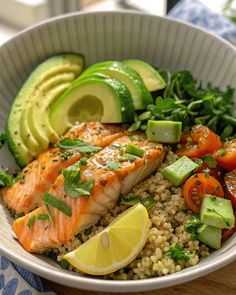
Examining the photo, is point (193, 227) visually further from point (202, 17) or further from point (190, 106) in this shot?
point (202, 17)

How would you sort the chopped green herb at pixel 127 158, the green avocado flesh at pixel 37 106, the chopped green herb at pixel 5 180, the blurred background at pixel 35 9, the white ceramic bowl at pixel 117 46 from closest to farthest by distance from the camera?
the chopped green herb at pixel 127 158, the chopped green herb at pixel 5 180, the green avocado flesh at pixel 37 106, the white ceramic bowl at pixel 117 46, the blurred background at pixel 35 9

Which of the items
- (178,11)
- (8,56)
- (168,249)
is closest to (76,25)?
(8,56)

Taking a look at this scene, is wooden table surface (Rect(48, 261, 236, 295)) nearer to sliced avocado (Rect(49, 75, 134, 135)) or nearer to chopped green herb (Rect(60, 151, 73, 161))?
chopped green herb (Rect(60, 151, 73, 161))

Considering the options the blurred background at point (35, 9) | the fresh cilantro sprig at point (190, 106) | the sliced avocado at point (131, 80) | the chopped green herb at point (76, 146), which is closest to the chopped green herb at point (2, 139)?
the chopped green herb at point (76, 146)

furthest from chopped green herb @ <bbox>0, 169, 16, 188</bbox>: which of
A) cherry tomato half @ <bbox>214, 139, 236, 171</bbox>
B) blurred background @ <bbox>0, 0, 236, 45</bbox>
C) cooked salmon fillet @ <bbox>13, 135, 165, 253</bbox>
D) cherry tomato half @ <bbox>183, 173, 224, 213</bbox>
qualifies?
blurred background @ <bbox>0, 0, 236, 45</bbox>

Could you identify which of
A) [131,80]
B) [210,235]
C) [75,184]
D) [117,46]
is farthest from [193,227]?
[117,46]

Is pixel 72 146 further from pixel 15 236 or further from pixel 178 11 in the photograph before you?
pixel 178 11

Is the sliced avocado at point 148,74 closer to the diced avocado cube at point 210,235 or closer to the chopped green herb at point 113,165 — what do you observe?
the chopped green herb at point 113,165

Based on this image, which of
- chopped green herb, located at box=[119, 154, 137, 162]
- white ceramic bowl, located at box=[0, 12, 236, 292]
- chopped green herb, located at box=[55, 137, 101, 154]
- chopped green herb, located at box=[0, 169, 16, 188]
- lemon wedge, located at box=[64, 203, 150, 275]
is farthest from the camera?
white ceramic bowl, located at box=[0, 12, 236, 292]

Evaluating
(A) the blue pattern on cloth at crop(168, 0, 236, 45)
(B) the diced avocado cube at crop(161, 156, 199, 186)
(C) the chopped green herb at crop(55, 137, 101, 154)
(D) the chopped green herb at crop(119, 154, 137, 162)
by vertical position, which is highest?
(A) the blue pattern on cloth at crop(168, 0, 236, 45)
